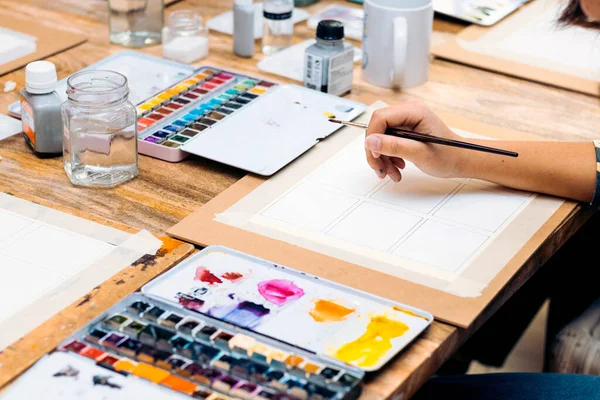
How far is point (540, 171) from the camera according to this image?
1187mm

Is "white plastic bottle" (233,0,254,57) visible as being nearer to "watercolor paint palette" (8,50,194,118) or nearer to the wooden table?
the wooden table

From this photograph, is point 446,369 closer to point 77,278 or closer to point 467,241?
point 467,241

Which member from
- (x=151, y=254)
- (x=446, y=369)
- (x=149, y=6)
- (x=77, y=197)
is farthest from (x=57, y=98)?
(x=446, y=369)

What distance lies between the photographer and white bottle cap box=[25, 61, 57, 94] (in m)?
1.18

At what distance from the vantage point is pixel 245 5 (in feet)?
5.11

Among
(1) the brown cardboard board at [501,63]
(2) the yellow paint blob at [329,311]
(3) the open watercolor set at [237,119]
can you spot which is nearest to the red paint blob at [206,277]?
(2) the yellow paint blob at [329,311]

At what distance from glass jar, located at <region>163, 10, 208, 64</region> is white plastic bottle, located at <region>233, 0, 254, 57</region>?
0.18 ft

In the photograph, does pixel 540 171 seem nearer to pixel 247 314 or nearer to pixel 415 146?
pixel 415 146

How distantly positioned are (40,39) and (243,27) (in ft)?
1.22

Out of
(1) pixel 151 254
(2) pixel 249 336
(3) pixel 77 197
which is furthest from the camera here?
(3) pixel 77 197

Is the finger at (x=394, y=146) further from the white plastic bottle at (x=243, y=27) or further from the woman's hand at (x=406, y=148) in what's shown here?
the white plastic bottle at (x=243, y=27)

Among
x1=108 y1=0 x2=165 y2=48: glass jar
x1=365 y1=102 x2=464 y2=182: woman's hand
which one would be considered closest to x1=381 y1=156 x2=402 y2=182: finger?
x1=365 y1=102 x2=464 y2=182: woman's hand

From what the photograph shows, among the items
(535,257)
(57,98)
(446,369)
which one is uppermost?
(57,98)

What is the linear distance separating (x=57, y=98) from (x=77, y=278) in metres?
0.33
